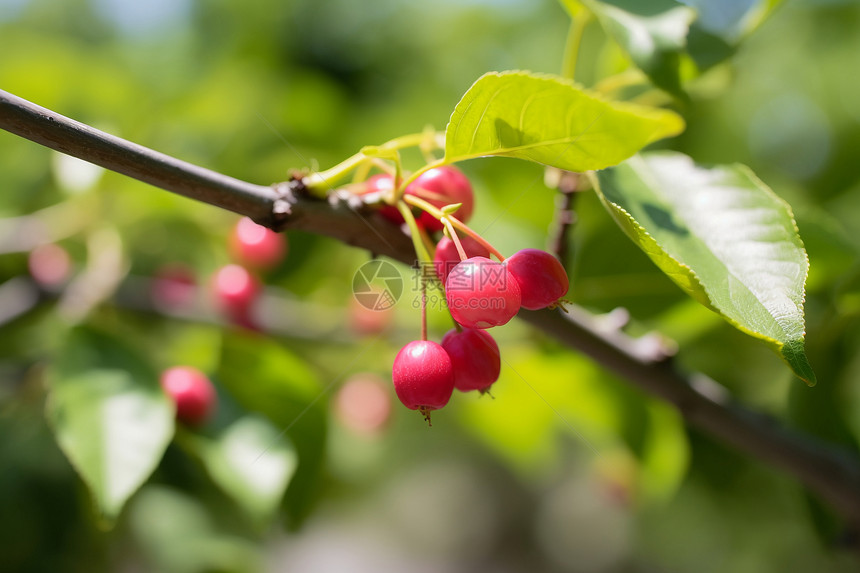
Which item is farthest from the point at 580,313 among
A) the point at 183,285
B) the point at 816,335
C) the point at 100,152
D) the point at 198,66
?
the point at 198,66

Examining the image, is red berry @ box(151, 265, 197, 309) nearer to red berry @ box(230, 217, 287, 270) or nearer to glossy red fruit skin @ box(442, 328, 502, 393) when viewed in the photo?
red berry @ box(230, 217, 287, 270)

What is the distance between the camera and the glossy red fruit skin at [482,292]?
0.48 metres

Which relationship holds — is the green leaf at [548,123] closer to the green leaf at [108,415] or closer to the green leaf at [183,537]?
the green leaf at [108,415]

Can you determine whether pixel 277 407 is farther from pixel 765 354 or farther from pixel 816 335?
pixel 765 354

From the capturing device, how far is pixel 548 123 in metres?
0.50

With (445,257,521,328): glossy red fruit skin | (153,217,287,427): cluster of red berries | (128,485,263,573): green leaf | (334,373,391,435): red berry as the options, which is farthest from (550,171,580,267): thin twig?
(334,373,391,435): red berry

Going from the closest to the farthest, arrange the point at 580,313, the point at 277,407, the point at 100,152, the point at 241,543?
the point at 100,152 → the point at 580,313 → the point at 277,407 → the point at 241,543

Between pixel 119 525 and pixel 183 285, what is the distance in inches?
26.0

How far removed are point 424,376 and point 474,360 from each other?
0.19 ft

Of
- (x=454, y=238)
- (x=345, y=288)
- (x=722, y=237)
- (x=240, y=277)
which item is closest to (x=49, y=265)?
(x=240, y=277)

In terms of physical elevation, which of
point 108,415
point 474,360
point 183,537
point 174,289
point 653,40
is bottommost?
point 183,537

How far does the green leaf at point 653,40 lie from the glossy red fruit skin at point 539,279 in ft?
1.00

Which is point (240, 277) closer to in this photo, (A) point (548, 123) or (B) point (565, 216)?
(B) point (565, 216)

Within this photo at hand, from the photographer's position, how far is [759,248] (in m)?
0.59
